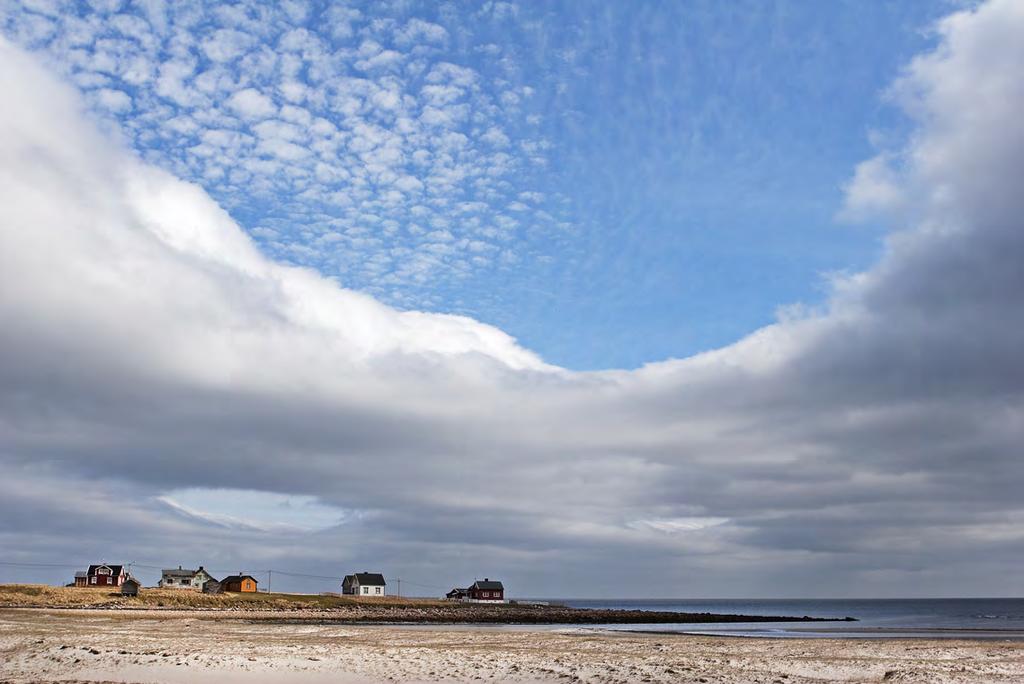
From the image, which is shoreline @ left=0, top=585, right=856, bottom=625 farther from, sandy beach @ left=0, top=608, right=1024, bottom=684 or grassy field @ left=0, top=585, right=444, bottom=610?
sandy beach @ left=0, top=608, right=1024, bottom=684

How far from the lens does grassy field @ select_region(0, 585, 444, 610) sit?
107 m

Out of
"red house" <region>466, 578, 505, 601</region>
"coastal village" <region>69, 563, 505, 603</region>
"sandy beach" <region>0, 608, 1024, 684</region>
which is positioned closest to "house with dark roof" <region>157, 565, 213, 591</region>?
"coastal village" <region>69, 563, 505, 603</region>

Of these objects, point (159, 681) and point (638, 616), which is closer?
point (159, 681)

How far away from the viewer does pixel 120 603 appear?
361 ft

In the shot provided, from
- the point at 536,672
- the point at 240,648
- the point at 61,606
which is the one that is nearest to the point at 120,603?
the point at 61,606

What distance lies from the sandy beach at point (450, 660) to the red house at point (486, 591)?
12828 cm

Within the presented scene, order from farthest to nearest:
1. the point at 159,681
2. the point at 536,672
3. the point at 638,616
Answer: the point at 638,616, the point at 536,672, the point at 159,681

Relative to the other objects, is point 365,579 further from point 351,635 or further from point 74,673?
point 74,673

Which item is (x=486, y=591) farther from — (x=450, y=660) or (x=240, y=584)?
(x=450, y=660)

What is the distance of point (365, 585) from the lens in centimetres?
16988

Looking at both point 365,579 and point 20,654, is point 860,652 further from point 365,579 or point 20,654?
point 365,579

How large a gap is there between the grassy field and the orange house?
23301mm

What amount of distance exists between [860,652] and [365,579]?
136285 mm

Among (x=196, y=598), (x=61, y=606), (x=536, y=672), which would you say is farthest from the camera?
(x=196, y=598)
